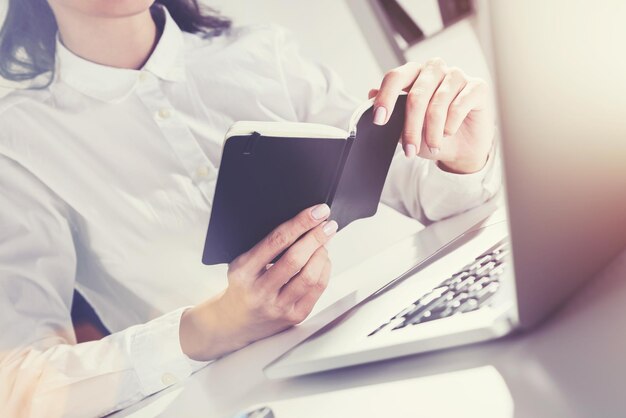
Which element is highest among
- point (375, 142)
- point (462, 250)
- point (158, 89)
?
point (158, 89)

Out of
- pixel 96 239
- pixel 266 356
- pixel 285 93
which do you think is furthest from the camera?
pixel 285 93

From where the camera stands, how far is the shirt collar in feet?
1.94

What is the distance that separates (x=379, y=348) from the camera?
343 millimetres

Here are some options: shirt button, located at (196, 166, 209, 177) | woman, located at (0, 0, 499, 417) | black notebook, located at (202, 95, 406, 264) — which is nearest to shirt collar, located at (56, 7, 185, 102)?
woman, located at (0, 0, 499, 417)

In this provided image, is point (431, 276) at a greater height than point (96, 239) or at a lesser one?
lesser

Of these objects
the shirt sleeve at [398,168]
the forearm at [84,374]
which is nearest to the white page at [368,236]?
the shirt sleeve at [398,168]

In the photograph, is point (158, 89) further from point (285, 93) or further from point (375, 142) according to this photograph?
point (375, 142)

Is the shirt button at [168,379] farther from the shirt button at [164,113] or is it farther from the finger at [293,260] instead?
the shirt button at [164,113]

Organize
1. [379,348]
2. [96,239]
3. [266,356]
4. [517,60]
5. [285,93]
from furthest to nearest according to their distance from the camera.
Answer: [285,93], [96,239], [266,356], [379,348], [517,60]

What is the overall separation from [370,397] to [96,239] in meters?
0.38

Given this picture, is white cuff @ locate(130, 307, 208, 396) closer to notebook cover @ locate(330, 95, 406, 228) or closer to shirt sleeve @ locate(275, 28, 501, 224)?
notebook cover @ locate(330, 95, 406, 228)

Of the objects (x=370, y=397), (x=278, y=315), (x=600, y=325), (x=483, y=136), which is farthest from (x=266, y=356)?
(x=483, y=136)

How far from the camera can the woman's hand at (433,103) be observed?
0.54 meters

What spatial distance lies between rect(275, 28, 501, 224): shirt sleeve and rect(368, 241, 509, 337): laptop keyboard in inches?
10.5
